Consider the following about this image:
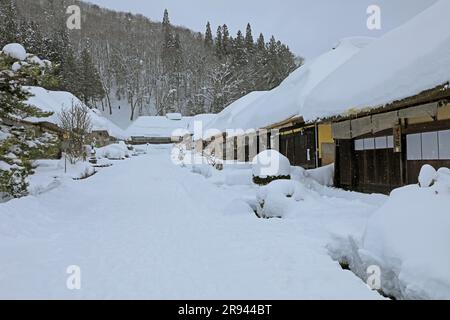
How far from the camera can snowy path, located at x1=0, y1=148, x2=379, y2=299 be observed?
3.77m

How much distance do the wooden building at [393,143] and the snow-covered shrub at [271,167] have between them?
2.00 m

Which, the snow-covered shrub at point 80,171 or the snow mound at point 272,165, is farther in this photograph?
the snow-covered shrub at point 80,171

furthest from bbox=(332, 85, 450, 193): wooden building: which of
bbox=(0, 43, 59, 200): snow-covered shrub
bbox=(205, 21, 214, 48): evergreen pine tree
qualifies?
bbox=(205, 21, 214, 48): evergreen pine tree

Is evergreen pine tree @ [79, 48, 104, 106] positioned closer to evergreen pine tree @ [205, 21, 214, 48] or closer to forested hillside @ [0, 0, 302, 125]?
forested hillside @ [0, 0, 302, 125]

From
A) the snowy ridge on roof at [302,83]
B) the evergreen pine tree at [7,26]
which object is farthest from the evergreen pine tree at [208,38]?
the snowy ridge on roof at [302,83]

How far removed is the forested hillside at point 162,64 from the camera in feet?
209

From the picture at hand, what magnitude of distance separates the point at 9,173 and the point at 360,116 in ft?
31.4

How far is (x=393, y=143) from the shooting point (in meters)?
9.11

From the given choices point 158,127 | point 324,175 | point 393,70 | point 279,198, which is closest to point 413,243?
point 279,198

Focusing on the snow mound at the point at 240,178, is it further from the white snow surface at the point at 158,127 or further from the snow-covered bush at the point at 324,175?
the white snow surface at the point at 158,127

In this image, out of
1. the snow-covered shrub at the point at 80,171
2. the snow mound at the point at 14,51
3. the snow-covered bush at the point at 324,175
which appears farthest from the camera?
the snow-covered shrub at the point at 80,171

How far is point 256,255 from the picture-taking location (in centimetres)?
503

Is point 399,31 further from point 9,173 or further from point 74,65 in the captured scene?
point 74,65

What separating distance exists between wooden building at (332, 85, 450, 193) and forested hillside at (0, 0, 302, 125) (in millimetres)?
49892
